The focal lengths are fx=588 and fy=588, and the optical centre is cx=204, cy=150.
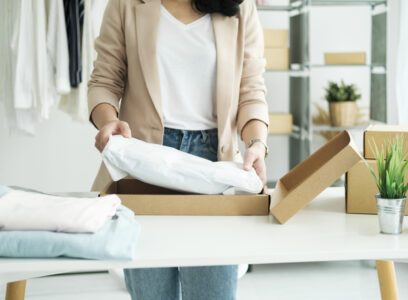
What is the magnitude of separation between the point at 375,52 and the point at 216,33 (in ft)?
6.79

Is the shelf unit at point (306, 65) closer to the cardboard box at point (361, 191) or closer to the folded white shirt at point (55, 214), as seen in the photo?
the cardboard box at point (361, 191)

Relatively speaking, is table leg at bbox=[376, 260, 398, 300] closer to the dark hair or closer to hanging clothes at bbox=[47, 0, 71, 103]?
the dark hair

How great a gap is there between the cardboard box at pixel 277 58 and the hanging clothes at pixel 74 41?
1.05 meters

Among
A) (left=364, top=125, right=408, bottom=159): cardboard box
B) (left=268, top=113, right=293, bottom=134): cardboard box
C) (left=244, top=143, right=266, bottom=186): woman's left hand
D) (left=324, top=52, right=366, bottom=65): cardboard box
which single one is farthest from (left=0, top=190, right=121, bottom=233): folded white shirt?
(left=324, top=52, right=366, bottom=65): cardboard box

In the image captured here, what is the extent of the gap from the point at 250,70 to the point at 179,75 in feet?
0.70

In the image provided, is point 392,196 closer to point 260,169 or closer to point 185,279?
point 260,169

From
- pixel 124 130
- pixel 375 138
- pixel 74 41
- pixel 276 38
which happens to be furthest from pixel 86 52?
pixel 375 138

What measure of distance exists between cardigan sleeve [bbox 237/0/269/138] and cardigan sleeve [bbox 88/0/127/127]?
354 millimetres

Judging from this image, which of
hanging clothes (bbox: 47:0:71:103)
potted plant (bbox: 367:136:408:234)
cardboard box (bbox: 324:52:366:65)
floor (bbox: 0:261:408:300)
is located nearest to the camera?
potted plant (bbox: 367:136:408:234)

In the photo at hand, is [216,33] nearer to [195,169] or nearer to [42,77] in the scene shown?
[195,169]

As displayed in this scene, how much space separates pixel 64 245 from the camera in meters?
1.03

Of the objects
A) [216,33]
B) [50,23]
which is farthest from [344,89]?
[216,33]

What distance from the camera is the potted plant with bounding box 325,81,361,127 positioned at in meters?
3.40

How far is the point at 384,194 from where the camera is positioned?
4.03 feet
